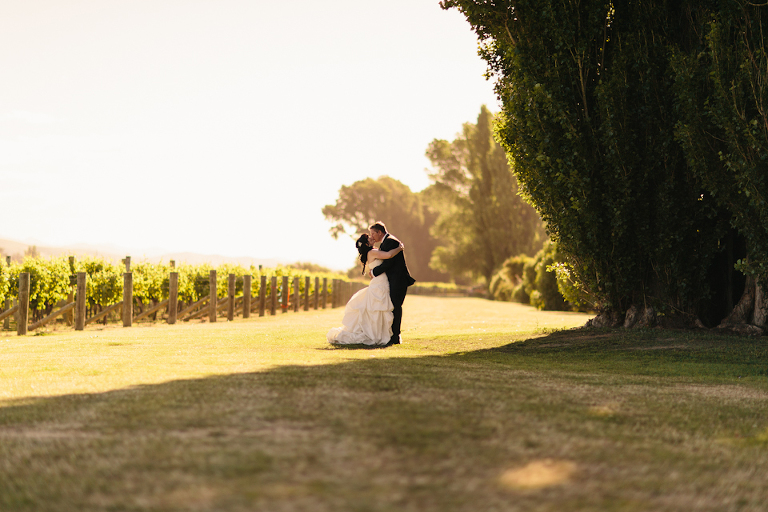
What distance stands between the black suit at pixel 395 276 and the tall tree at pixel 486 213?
1536 inches

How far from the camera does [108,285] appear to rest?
59.5 ft

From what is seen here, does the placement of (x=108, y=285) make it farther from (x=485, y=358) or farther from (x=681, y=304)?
(x=681, y=304)

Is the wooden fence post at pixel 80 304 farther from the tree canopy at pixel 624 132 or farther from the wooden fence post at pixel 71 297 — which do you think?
the tree canopy at pixel 624 132

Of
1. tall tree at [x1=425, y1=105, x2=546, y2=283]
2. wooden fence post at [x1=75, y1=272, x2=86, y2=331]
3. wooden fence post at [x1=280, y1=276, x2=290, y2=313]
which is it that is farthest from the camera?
tall tree at [x1=425, y1=105, x2=546, y2=283]

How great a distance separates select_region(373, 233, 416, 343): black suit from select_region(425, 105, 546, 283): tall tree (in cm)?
3902

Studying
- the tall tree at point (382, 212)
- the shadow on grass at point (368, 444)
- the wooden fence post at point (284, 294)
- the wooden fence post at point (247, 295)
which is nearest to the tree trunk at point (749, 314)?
the shadow on grass at point (368, 444)

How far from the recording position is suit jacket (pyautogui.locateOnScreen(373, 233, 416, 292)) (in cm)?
1128

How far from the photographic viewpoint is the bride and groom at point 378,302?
11102mm

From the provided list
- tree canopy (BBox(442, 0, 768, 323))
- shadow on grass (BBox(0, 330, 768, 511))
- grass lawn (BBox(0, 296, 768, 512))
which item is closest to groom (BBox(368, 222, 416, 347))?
tree canopy (BBox(442, 0, 768, 323))

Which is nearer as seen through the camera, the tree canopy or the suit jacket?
the suit jacket

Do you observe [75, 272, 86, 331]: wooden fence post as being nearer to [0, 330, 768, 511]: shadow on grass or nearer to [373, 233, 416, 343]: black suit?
[373, 233, 416, 343]: black suit

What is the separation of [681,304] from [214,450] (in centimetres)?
1148

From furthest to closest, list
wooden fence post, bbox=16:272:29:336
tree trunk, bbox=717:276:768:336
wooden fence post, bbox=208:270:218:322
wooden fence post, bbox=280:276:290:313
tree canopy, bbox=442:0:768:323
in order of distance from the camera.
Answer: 1. wooden fence post, bbox=280:276:290:313
2. wooden fence post, bbox=208:270:218:322
3. wooden fence post, bbox=16:272:29:336
4. tree canopy, bbox=442:0:768:323
5. tree trunk, bbox=717:276:768:336

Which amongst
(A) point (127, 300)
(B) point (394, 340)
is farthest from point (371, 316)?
(A) point (127, 300)
